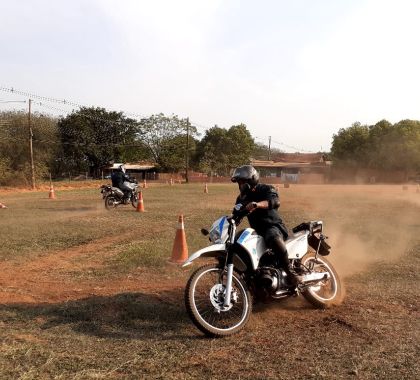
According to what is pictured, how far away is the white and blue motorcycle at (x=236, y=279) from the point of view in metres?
4.61

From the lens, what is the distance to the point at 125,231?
12141 millimetres

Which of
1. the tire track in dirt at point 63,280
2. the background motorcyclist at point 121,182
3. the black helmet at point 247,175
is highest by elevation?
the black helmet at point 247,175

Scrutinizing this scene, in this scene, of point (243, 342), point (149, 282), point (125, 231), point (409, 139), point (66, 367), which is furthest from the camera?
point (409, 139)

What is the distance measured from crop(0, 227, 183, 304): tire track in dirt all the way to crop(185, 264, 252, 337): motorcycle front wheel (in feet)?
5.11

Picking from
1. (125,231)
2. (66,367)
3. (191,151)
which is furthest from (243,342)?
(191,151)

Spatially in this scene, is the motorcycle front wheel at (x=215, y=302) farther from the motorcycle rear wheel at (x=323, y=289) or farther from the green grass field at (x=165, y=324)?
the motorcycle rear wheel at (x=323, y=289)

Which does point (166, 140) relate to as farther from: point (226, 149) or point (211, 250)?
point (211, 250)

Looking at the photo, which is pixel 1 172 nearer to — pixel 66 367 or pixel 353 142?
pixel 66 367

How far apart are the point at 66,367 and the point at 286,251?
8.48 ft

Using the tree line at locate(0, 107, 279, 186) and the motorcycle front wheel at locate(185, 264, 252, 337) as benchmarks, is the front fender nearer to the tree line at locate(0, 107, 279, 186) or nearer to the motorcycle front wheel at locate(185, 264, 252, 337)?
the motorcycle front wheel at locate(185, 264, 252, 337)

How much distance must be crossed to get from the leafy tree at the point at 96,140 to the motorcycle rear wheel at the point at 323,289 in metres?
69.5

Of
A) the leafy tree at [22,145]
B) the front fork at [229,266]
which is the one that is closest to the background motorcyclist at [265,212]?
the front fork at [229,266]

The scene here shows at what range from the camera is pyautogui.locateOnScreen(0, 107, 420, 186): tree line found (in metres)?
60.3

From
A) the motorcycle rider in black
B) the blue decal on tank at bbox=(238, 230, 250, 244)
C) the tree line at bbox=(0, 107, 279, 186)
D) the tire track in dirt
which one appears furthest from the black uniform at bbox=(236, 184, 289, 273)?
the tree line at bbox=(0, 107, 279, 186)
